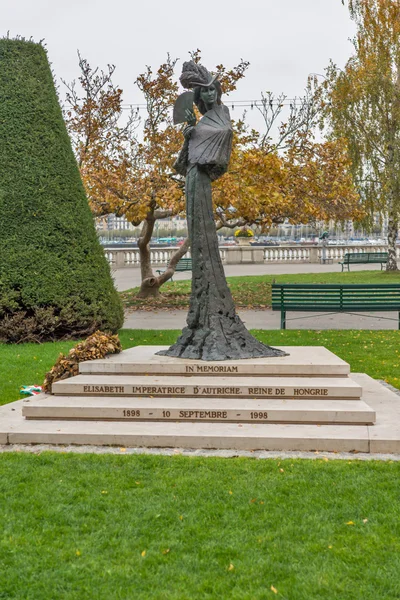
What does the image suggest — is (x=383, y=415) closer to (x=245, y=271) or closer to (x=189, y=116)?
(x=189, y=116)

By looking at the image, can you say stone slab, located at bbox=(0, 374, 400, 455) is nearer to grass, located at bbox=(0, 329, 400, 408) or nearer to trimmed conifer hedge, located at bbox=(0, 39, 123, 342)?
grass, located at bbox=(0, 329, 400, 408)

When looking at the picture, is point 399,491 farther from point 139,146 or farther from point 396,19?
point 396,19

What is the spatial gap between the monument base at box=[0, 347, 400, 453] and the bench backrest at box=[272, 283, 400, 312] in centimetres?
711

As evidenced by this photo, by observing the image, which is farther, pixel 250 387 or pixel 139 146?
pixel 139 146

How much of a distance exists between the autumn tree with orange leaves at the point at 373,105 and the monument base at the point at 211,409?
2074cm

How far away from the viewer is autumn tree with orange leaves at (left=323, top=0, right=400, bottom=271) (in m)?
27.2

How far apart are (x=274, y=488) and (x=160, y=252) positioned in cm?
3368

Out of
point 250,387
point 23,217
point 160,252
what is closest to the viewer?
point 250,387

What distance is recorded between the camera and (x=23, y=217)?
12.5 meters

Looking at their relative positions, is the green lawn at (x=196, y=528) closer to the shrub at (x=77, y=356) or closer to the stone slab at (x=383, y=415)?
the stone slab at (x=383, y=415)

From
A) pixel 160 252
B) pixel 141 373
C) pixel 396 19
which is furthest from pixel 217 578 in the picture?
pixel 160 252

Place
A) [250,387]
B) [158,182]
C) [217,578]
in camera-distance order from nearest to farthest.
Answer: [217,578] < [250,387] < [158,182]

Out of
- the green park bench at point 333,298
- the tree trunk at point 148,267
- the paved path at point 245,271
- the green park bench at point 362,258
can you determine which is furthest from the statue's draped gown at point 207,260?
the green park bench at point 362,258

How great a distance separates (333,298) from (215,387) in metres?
8.31
